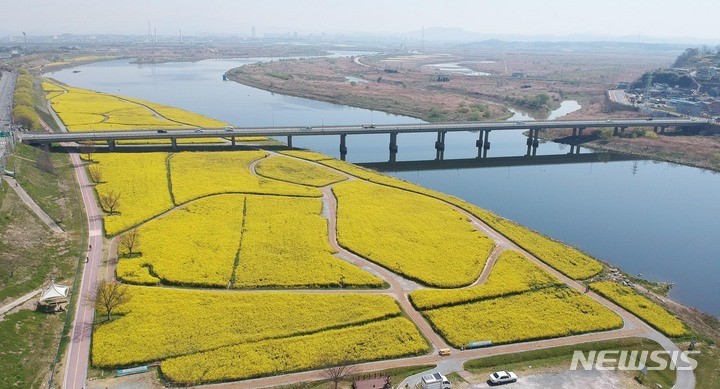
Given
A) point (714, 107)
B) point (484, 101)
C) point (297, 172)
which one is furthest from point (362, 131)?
point (714, 107)

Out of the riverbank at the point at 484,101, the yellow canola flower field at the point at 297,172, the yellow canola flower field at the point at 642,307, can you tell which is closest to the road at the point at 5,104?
the yellow canola flower field at the point at 297,172

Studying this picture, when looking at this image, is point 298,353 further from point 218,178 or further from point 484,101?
point 484,101

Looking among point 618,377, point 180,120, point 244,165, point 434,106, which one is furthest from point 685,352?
point 434,106

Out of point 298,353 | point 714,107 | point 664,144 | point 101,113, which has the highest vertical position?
point 714,107

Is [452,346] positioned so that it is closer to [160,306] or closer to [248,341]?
[248,341]

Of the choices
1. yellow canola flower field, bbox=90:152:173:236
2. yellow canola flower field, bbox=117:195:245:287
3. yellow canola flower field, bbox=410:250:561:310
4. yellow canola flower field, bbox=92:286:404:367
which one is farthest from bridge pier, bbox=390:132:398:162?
yellow canola flower field, bbox=92:286:404:367

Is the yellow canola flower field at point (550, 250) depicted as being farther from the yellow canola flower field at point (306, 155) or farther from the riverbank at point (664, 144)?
the riverbank at point (664, 144)
